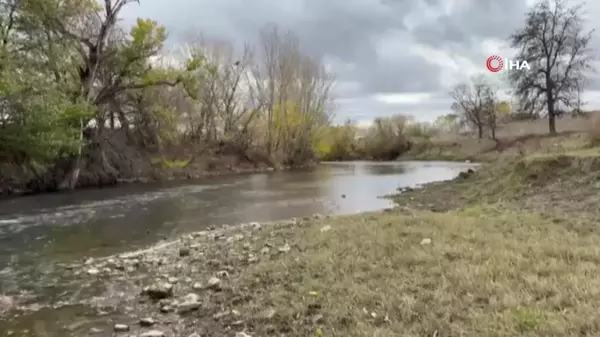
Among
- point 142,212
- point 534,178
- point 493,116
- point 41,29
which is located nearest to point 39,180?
point 41,29

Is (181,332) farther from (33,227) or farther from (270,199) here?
(270,199)

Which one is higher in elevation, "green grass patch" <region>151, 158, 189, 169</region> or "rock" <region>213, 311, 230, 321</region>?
"green grass patch" <region>151, 158, 189, 169</region>

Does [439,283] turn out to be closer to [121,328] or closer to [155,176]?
[121,328]

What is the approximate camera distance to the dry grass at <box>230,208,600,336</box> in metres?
4.42

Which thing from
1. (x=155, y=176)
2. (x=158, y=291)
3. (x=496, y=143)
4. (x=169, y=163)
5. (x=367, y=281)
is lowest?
(x=158, y=291)

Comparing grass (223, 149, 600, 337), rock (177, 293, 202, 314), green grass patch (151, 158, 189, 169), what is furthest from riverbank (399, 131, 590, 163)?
rock (177, 293, 202, 314)

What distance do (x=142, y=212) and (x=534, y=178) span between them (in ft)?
41.7

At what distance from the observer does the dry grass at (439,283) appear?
442 centimetres

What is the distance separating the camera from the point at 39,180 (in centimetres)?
2723

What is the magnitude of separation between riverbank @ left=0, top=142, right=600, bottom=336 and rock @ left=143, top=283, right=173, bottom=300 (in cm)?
1

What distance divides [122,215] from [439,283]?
13.5m

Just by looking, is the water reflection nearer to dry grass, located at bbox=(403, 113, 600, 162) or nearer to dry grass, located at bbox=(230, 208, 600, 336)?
dry grass, located at bbox=(230, 208, 600, 336)

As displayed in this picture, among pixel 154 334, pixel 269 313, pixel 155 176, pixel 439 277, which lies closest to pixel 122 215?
pixel 154 334

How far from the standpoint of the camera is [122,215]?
1683 cm
